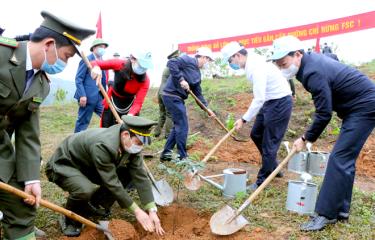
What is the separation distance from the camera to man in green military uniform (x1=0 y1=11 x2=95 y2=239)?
7.91 feet

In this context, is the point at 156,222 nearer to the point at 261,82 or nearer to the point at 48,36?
the point at 48,36

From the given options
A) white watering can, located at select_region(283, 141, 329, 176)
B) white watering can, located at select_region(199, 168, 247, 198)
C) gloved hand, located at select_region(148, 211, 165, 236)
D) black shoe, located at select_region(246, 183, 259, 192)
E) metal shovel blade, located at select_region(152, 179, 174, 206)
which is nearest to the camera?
gloved hand, located at select_region(148, 211, 165, 236)

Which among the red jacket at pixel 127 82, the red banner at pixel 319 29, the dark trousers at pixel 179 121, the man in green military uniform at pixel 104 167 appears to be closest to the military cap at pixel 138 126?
the man in green military uniform at pixel 104 167

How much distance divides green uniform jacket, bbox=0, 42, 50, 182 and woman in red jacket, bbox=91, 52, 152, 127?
187cm

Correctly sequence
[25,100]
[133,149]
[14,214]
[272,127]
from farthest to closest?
[272,127] < [133,149] < [14,214] < [25,100]

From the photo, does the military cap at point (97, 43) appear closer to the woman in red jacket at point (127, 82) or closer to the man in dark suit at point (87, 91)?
the man in dark suit at point (87, 91)

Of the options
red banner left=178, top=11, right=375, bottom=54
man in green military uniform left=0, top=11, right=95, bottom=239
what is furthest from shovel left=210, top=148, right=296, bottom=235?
red banner left=178, top=11, right=375, bottom=54

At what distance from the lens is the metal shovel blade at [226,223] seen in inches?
138

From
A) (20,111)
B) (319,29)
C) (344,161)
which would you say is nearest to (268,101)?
(344,161)

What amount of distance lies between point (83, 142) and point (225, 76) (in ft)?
38.6

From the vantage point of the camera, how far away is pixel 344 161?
3.43 meters

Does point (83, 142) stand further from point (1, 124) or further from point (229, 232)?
point (229, 232)

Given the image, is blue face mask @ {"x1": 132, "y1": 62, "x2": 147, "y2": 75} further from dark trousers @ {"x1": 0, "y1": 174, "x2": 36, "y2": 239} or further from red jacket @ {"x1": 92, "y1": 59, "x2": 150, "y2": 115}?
dark trousers @ {"x1": 0, "y1": 174, "x2": 36, "y2": 239}

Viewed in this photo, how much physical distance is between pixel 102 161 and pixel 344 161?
2.06m
